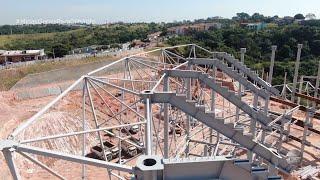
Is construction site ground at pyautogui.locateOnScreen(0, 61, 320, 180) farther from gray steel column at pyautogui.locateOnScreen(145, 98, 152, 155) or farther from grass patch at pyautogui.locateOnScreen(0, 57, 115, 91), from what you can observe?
gray steel column at pyautogui.locateOnScreen(145, 98, 152, 155)

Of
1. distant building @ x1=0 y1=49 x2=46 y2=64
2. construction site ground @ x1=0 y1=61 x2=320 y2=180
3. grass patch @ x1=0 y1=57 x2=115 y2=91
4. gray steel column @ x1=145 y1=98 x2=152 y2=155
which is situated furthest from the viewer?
distant building @ x1=0 y1=49 x2=46 y2=64

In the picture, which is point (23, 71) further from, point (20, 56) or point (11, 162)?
point (11, 162)

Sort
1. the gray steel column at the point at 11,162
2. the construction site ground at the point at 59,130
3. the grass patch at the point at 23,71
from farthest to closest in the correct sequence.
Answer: the grass patch at the point at 23,71 < the construction site ground at the point at 59,130 < the gray steel column at the point at 11,162

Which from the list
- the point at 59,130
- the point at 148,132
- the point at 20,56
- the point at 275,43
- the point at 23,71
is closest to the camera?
the point at 148,132

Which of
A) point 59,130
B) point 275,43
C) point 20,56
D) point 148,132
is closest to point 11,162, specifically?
point 148,132

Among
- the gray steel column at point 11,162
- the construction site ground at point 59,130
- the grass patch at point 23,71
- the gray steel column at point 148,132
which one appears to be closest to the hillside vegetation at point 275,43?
the construction site ground at point 59,130

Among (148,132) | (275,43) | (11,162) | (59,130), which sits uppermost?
(275,43)

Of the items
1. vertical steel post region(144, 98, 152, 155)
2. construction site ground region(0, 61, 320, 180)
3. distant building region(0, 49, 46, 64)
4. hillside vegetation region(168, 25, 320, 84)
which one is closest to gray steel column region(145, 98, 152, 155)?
vertical steel post region(144, 98, 152, 155)

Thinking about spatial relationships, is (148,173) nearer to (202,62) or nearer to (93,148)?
(202,62)

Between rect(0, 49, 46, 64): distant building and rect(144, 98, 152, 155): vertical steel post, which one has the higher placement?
rect(144, 98, 152, 155): vertical steel post

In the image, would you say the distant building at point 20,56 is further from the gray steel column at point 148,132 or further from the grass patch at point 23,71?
the gray steel column at point 148,132

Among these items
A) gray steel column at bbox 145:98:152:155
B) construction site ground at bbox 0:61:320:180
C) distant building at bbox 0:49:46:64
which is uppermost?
gray steel column at bbox 145:98:152:155

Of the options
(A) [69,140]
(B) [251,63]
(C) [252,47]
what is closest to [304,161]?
(A) [69,140]

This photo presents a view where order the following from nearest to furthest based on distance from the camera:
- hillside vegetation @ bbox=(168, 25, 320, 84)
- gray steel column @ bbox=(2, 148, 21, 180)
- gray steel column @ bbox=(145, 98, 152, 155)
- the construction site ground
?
1. gray steel column @ bbox=(2, 148, 21, 180)
2. gray steel column @ bbox=(145, 98, 152, 155)
3. the construction site ground
4. hillside vegetation @ bbox=(168, 25, 320, 84)
